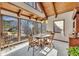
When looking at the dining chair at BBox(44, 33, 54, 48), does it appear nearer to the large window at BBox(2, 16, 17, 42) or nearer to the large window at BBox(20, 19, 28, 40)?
the large window at BBox(20, 19, 28, 40)

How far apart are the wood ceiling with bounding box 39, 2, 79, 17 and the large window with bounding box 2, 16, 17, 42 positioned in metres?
0.67

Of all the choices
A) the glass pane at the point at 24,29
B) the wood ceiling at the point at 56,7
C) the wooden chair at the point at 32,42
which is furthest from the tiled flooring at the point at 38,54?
the wood ceiling at the point at 56,7

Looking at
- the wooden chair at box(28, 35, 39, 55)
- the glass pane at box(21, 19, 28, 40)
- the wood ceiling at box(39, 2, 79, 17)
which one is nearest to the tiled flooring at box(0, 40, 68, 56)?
the wooden chair at box(28, 35, 39, 55)

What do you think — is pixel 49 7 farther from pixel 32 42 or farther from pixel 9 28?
pixel 9 28

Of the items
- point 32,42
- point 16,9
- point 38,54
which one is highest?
point 16,9

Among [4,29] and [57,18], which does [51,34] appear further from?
[4,29]

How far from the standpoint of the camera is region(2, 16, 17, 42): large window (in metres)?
2.70

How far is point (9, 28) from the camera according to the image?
273cm

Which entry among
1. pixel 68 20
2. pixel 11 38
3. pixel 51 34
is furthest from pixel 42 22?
pixel 11 38

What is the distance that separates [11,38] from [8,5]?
0.67 m

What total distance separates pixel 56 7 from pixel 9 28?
1.04m

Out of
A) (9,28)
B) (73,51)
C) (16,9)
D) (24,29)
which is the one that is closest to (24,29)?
(24,29)

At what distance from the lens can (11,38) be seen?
2.78m

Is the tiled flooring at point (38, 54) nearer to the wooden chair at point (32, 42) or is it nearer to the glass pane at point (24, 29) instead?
the wooden chair at point (32, 42)
